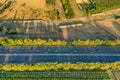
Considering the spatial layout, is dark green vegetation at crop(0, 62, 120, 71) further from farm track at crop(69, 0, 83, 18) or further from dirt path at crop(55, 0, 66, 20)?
farm track at crop(69, 0, 83, 18)

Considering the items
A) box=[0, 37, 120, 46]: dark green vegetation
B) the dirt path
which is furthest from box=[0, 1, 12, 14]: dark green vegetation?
the dirt path

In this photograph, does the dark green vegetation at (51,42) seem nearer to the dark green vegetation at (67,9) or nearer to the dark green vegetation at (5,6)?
the dark green vegetation at (67,9)

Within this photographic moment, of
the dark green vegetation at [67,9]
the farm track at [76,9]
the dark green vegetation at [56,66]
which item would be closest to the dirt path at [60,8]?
the dark green vegetation at [67,9]

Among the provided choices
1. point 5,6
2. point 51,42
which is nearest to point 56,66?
point 51,42

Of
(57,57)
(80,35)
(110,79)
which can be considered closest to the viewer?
(110,79)

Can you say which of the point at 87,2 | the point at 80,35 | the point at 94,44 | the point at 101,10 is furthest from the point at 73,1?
the point at 94,44

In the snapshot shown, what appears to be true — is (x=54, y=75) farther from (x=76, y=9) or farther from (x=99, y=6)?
→ (x=99, y=6)

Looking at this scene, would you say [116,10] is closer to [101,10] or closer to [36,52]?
[101,10]
